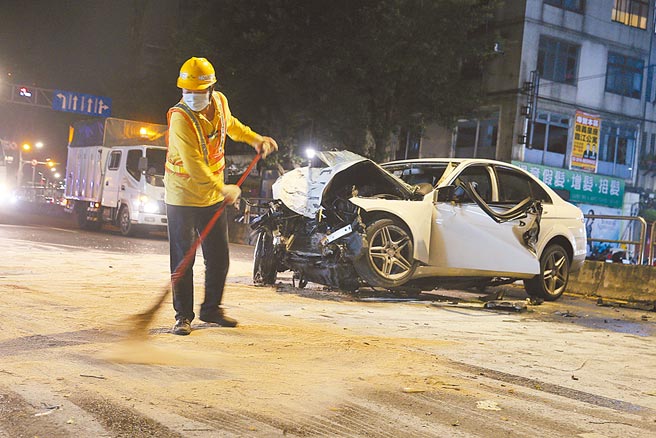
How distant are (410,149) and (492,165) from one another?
27540 mm

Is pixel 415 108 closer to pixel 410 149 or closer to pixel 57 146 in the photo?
pixel 410 149

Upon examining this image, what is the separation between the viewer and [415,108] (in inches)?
1083

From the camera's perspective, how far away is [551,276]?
10867mm

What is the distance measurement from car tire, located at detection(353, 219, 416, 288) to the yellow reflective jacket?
3.11 metres

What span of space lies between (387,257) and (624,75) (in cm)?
2982

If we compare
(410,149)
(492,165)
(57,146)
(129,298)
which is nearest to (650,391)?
(129,298)

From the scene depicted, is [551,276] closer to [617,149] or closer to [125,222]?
[125,222]

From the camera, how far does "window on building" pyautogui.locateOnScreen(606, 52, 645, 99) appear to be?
34781 millimetres

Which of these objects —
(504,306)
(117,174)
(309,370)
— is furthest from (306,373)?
(117,174)

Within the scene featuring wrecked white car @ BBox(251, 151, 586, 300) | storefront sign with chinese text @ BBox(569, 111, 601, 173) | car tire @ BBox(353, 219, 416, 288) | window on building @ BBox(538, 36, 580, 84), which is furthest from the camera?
storefront sign with chinese text @ BBox(569, 111, 601, 173)

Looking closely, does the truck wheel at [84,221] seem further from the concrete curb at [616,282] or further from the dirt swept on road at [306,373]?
the dirt swept on road at [306,373]

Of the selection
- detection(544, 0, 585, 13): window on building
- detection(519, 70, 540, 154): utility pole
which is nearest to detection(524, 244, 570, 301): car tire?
detection(519, 70, 540, 154): utility pole

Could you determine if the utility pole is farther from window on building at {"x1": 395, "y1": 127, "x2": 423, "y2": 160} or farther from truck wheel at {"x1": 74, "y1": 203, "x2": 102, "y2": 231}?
truck wheel at {"x1": 74, "y1": 203, "x2": 102, "y2": 231}

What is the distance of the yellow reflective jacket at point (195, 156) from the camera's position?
5852mm
